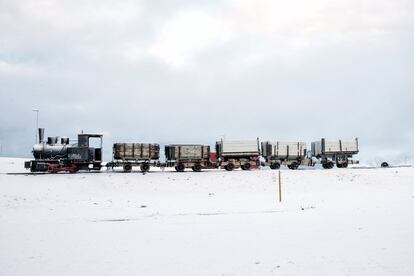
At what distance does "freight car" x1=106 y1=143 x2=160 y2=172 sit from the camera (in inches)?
1291

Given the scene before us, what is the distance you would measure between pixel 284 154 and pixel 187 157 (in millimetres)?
10191

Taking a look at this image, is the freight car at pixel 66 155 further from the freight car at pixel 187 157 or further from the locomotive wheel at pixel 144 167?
the freight car at pixel 187 157

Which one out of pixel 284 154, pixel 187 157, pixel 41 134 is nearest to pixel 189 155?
pixel 187 157

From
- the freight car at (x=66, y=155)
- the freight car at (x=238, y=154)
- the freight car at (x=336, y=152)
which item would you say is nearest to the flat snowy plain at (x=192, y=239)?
the freight car at (x=66, y=155)

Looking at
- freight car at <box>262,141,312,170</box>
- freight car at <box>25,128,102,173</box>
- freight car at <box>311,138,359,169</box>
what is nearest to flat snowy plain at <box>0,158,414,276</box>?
freight car at <box>25,128,102,173</box>

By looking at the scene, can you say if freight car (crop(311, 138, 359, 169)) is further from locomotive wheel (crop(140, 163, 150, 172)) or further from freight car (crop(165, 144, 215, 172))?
locomotive wheel (crop(140, 163, 150, 172))

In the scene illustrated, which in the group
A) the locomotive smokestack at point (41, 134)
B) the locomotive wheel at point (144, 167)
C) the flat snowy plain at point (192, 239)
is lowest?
the flat snowy plain at point (192, 239)

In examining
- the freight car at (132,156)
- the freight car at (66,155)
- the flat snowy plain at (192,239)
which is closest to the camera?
the flat snowy plain at (192,239)

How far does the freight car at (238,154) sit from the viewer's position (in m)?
34.6

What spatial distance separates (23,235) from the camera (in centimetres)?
984

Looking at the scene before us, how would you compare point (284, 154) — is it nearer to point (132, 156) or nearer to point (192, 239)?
point (132, 156)

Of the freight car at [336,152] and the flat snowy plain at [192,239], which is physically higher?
the freight car at [336,152]

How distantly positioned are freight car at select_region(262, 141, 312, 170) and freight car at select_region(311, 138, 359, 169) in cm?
237

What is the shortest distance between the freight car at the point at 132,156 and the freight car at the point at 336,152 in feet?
58.1
